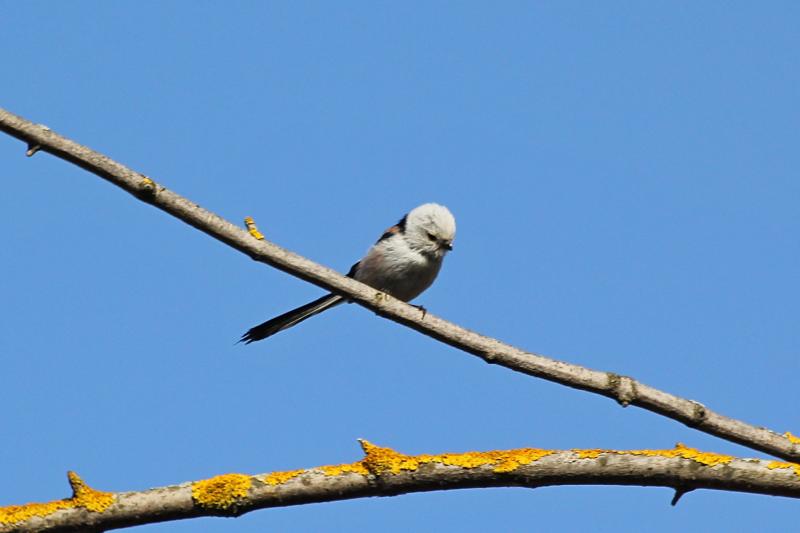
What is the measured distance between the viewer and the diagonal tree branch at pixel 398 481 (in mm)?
3195

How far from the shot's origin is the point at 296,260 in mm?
3982

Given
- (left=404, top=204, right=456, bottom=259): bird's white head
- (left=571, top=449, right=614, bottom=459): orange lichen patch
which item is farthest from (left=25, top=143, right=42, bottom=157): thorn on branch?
(left=404, top=204, right=456, bottom=259): bird's white head

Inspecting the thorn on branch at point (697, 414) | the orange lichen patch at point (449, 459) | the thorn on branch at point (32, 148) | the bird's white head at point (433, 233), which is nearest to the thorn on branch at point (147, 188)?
the thorn on branch at point (32, 148)

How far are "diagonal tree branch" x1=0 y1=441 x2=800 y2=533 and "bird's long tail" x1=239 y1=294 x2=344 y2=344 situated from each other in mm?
4219

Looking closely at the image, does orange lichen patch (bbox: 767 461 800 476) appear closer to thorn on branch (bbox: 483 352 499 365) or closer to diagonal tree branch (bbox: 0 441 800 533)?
diagonal tree branch (bbox: 0 441 800 533)

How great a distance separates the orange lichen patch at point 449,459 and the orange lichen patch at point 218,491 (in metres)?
0.40

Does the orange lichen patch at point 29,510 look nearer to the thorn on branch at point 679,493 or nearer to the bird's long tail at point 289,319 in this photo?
the thorn on branch at point 679,493

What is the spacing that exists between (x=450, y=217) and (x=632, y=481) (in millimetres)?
5136

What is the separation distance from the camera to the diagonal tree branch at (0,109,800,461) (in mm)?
3557

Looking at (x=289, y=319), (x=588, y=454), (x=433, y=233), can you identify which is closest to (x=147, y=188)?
(x=588, y=454)

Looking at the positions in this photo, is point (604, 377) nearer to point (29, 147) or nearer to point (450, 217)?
point (29, 147)

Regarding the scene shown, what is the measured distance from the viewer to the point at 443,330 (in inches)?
155

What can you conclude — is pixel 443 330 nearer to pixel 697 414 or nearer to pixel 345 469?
pixel 345 469

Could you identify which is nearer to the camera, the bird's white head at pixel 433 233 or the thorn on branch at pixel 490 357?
the thorn on branch at pixel 490 357
